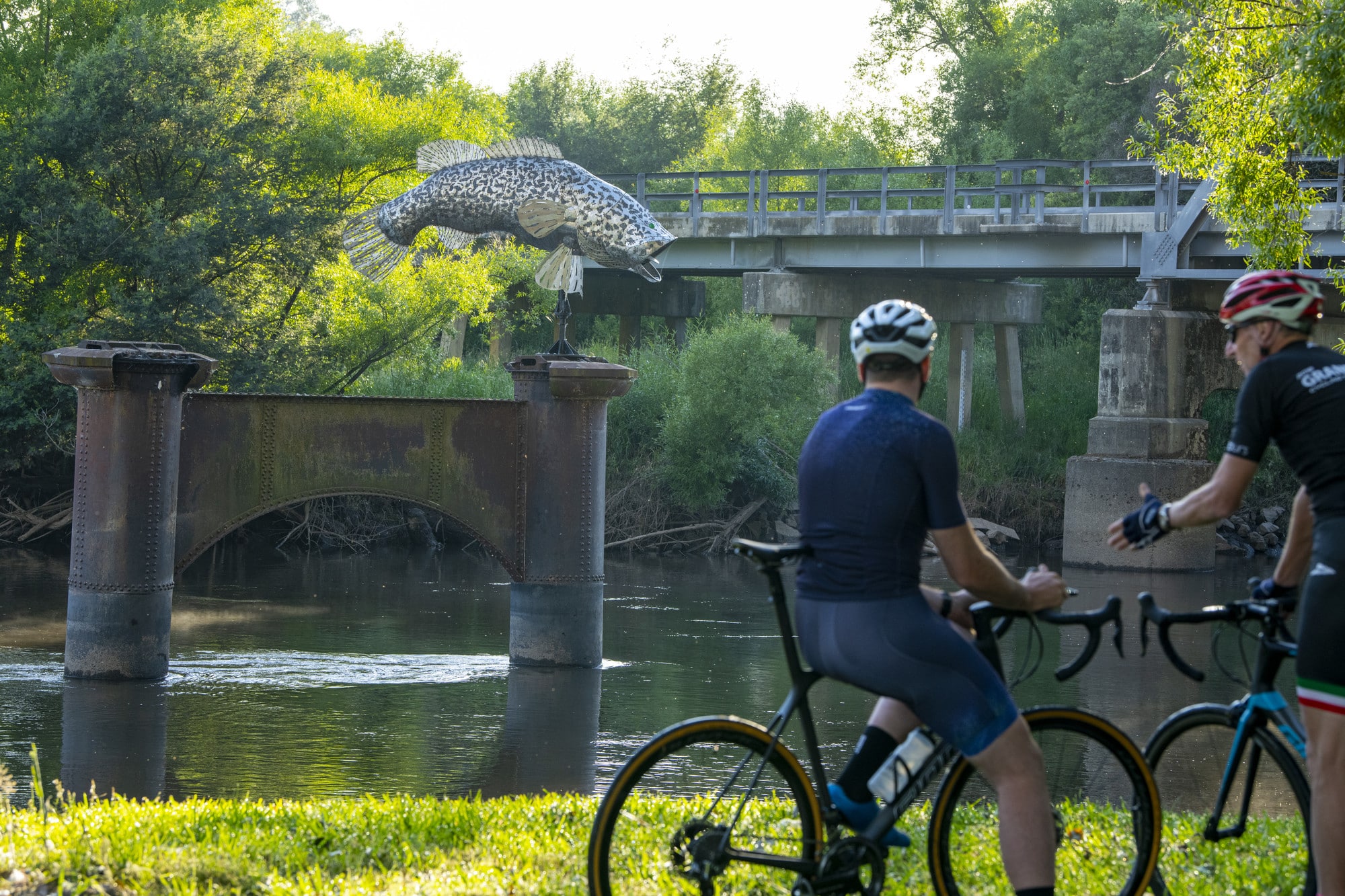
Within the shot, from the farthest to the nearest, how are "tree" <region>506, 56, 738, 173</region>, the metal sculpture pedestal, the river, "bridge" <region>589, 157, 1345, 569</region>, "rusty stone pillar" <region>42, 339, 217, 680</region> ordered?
"tree" <region>506, 56, 738, 173</region>
"bridge" <region>589, 157, 1345, 569</region>
the metal sculpture pedestal
"rusty stone pillar" <region>42, 339, 217, 680</region>
the river

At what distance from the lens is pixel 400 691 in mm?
13102

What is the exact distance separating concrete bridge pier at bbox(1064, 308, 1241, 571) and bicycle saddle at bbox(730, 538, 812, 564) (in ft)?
83.1

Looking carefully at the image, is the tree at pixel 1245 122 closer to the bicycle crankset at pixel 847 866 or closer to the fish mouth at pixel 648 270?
the fish mouth at pixel 648 270

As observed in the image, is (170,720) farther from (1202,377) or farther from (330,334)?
(1202,377)

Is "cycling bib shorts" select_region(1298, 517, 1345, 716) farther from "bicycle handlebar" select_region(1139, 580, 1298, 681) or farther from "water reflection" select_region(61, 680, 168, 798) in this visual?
"water reflection" select_region(61, 680, 168, 798)

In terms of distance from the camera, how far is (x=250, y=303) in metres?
27.4

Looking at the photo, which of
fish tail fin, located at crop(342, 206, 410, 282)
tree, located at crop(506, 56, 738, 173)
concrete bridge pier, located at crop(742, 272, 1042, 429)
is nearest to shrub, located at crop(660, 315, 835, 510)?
concrete bridge pier, located at crop(742, 272, 1042, 429)

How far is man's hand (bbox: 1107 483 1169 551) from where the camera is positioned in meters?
4.68

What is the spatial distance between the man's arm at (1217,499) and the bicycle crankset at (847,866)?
117cm

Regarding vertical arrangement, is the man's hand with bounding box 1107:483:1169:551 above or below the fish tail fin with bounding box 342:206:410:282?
below

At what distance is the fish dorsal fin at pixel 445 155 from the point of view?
13.3 meters

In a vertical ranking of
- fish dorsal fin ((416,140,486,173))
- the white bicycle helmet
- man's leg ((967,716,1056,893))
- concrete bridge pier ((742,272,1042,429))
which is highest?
concrete bridge pier ((742,272,1042,429))

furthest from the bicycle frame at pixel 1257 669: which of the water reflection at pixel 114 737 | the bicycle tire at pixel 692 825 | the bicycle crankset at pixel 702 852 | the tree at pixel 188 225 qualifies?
the tree at pixel 188 225

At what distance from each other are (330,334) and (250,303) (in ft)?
5.05
